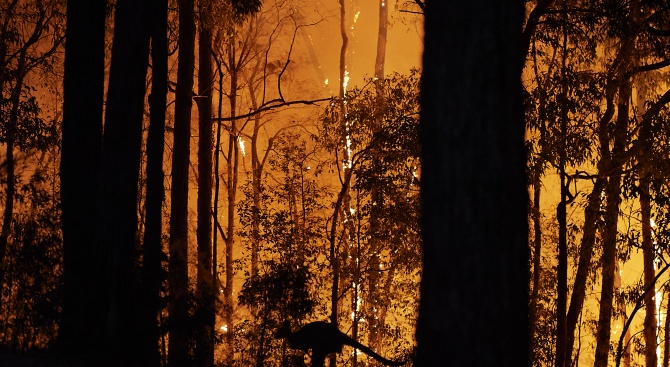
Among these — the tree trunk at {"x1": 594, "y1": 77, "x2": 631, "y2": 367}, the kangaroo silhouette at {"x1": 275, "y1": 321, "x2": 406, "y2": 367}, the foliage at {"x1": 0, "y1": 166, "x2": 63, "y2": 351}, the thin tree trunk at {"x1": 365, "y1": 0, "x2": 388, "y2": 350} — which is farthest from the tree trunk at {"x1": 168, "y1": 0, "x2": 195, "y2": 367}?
the kangaroo silhouette at {"x1": 275, "y1": 321, "x2": 406, "y2": 367}

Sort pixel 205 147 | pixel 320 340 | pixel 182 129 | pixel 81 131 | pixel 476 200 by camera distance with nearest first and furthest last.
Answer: pixel 476 200, pixel 320 340, pixel 81 131, pixel 182 129, pixel 205 147

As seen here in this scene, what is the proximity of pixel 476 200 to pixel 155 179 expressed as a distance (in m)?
3.88

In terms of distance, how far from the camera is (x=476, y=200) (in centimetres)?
379

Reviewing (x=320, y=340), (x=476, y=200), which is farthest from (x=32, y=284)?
(x=476, y=200)

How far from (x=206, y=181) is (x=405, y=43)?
26265 mm

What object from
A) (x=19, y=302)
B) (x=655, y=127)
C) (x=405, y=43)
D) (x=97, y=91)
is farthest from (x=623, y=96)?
(x=405, y=43)

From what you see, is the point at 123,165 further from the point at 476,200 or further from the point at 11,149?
the point at 11,149

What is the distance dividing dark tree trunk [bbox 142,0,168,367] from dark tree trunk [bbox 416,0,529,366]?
3.30 meters

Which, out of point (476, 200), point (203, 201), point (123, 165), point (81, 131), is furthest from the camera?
point (203, 201)

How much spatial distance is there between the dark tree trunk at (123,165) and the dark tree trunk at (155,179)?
0.17m

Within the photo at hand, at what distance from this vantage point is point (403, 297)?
1853 centimetres

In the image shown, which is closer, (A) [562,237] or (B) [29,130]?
(A) [562,237]

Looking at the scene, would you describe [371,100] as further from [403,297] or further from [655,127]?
[655,127]

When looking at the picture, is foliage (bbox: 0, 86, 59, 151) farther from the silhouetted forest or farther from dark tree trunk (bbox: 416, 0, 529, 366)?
dark tree trunk (bbox: 416, 0, 529, 366)
